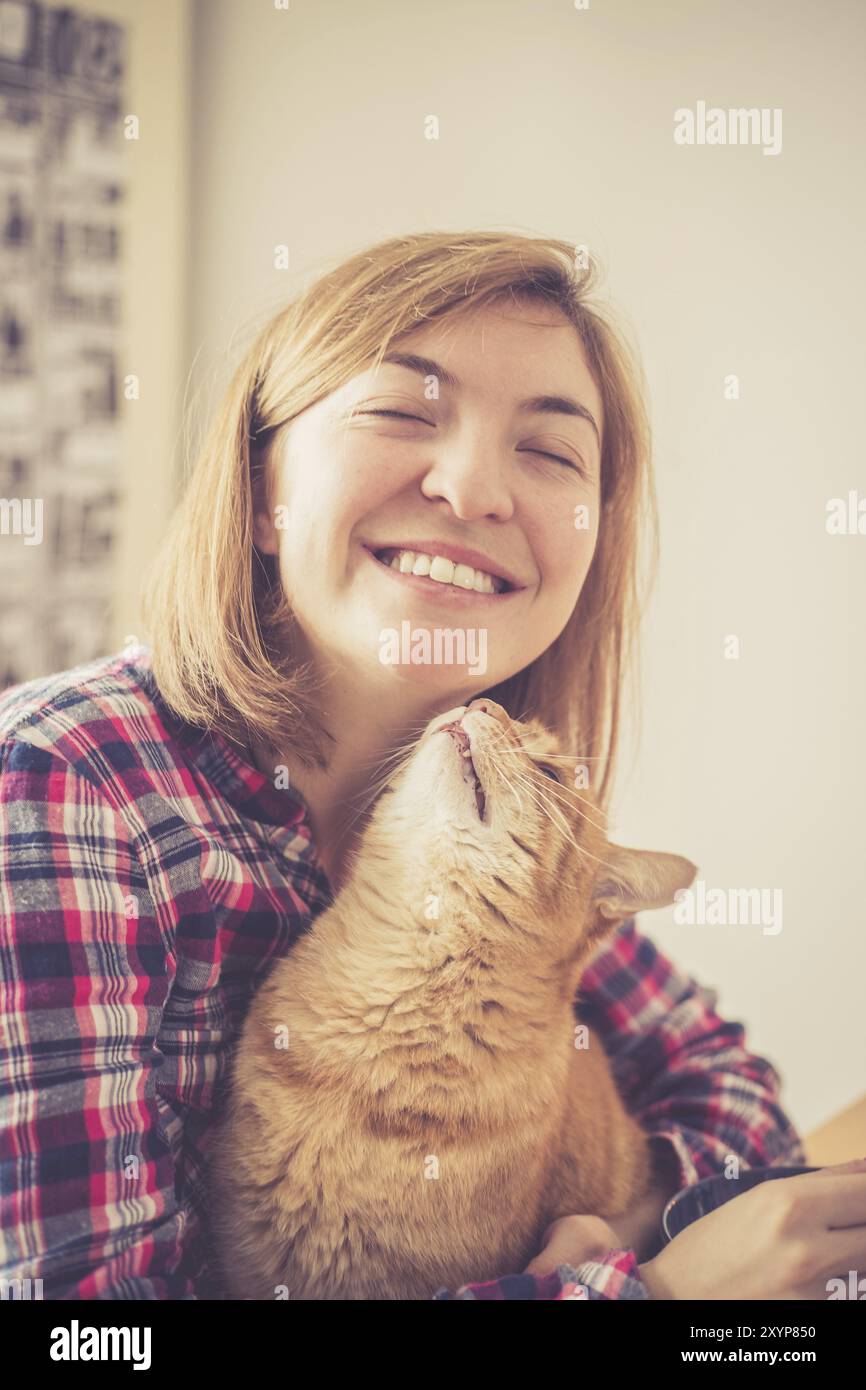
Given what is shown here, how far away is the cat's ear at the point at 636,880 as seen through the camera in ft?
3.51

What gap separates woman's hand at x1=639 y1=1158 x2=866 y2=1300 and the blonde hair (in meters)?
0.60

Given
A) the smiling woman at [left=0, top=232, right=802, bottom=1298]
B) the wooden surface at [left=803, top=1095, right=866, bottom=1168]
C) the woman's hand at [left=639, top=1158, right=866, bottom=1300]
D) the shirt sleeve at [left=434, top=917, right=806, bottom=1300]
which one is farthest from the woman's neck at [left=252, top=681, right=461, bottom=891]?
the wooden surface at [left=803, top=1095, right=866, bottom=1168]

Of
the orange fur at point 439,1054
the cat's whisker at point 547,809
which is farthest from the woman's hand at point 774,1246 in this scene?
the cat's whisker at point 547,809

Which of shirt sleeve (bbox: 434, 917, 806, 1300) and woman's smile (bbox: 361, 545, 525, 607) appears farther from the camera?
shirt sleeve (bbox: 434, 917, 806, 1300)

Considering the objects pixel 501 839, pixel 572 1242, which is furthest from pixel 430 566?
pixel 572 1242

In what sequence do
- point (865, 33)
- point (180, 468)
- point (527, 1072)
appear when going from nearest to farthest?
point (527, 1072), point (865, 33), point (180, 468)

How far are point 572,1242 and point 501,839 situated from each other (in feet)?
1.28

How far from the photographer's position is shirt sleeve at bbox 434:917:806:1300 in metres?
1.24

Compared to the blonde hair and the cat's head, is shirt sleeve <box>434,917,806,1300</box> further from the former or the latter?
the blonde hair

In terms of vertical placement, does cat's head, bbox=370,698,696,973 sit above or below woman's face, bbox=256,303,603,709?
below

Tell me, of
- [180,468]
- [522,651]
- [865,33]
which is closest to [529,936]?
[522,651]

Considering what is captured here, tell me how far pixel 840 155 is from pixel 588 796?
29.8 inches

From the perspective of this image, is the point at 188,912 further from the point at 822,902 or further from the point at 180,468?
the point at 822,902

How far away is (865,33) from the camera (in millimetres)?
1144
